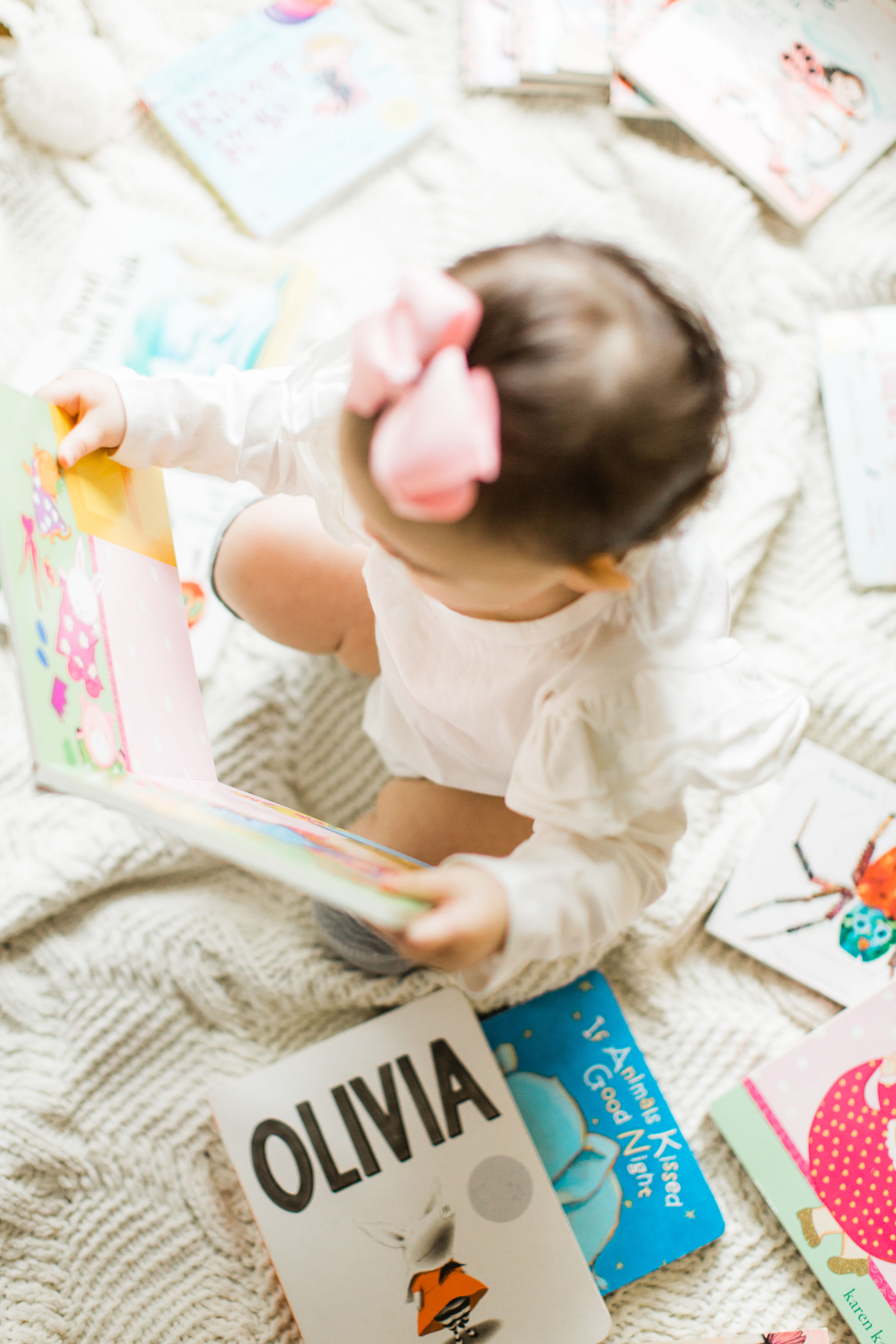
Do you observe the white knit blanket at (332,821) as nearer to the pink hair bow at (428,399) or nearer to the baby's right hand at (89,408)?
the baby's right hand at (89,408)

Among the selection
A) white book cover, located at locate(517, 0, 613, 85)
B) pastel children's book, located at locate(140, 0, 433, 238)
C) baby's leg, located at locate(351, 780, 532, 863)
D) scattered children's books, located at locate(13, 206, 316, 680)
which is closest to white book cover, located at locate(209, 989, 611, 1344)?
baby's leg, located at locate(351, 780, 532, 863)

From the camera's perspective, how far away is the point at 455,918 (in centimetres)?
43

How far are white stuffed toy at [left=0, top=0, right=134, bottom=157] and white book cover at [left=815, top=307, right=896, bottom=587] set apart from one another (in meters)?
0.64

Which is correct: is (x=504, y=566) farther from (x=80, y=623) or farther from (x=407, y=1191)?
(x=407, y=1191)

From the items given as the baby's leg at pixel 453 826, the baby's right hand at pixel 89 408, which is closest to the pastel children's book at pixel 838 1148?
the baby's leg at pixel 453 826

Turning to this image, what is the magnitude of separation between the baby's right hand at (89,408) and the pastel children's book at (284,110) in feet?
1.20

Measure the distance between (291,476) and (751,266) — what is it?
493mm

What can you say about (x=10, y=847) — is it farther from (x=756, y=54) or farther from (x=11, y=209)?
(x=756, y=54)

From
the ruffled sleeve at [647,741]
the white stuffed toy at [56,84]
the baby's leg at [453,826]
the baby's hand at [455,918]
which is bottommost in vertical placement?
the baby's leg at [453,826]

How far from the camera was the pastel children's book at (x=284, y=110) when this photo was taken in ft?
2.72

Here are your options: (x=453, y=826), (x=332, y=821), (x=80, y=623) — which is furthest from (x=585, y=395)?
(x=332, y=821)

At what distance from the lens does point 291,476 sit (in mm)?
583

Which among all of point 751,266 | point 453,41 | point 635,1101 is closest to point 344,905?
point 635,1101

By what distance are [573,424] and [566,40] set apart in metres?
0.68
